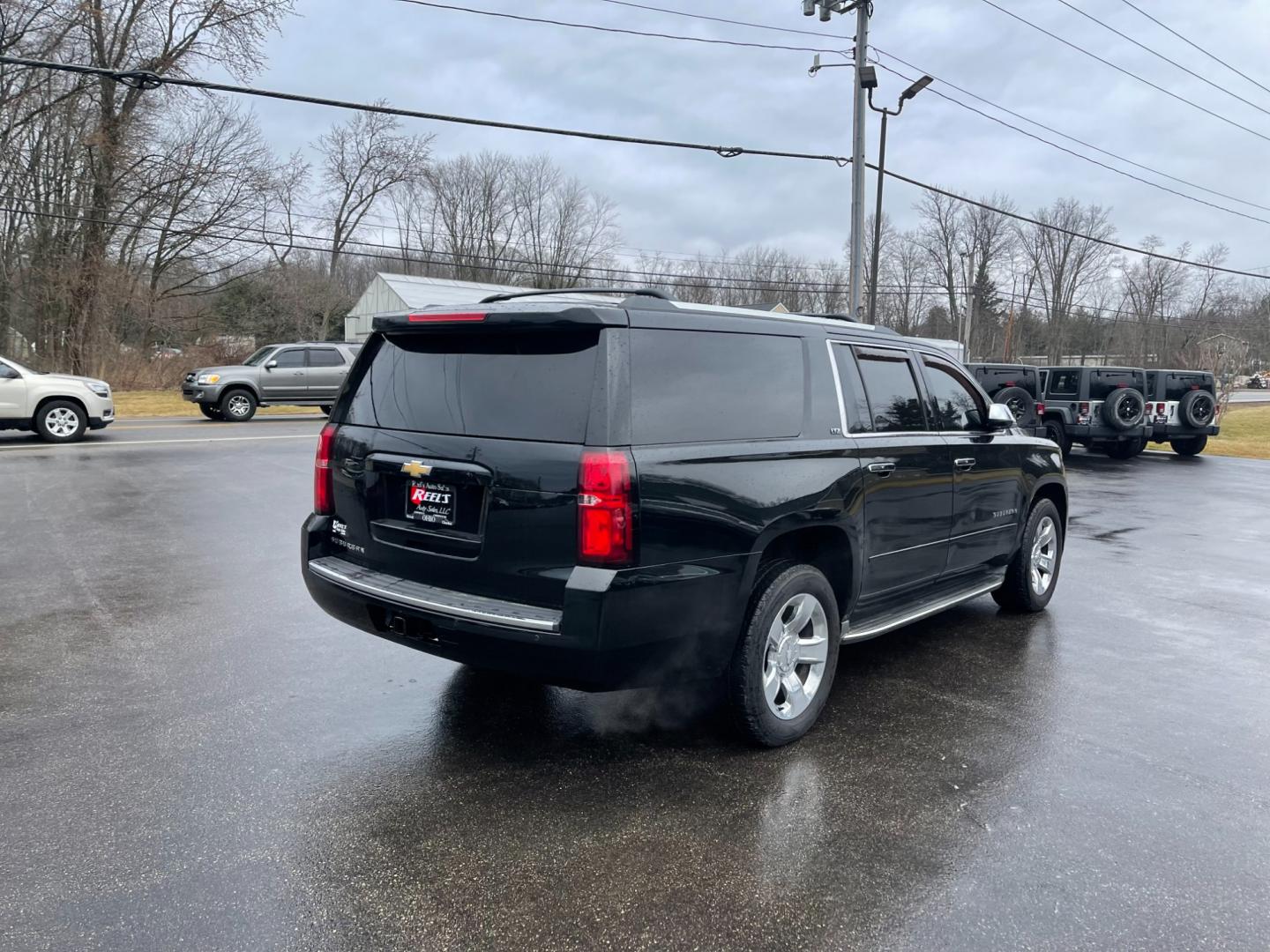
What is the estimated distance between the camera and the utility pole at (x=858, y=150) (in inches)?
778

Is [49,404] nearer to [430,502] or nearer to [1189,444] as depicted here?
[430,502]

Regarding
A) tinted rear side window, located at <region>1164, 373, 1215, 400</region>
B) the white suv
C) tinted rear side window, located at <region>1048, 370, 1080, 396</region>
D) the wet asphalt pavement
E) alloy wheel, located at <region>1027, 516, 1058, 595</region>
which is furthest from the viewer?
tinted rear side window, located at <region>1164, 373, 1215, 400</region>

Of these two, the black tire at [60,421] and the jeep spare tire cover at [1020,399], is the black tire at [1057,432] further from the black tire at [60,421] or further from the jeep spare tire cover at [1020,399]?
the black tire at [60,421]

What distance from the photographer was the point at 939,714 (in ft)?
14.2

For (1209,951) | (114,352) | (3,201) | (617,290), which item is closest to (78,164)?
(3,201)

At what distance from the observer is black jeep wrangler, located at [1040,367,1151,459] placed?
18469 mm

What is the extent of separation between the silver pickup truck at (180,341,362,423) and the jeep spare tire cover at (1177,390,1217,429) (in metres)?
19.0

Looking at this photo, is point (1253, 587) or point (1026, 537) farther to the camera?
point (1253, 587)

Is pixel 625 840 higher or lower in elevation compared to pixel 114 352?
lower

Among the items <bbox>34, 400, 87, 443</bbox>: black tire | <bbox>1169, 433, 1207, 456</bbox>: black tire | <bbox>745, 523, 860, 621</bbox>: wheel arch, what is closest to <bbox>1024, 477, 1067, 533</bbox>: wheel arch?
<bbox>745, 523, 860, 621</bbox>: wheel arch

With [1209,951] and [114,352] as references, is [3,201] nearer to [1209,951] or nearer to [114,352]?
[114,352]

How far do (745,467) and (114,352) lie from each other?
3219 centimetres

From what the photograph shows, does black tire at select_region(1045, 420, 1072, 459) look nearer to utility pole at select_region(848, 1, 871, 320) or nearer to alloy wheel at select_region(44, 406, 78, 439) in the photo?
utility pole at select_region(848, 1, 871, 320)

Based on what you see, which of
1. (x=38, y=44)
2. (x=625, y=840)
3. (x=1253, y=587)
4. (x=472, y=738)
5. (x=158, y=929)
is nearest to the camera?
(x=158, y=929)
